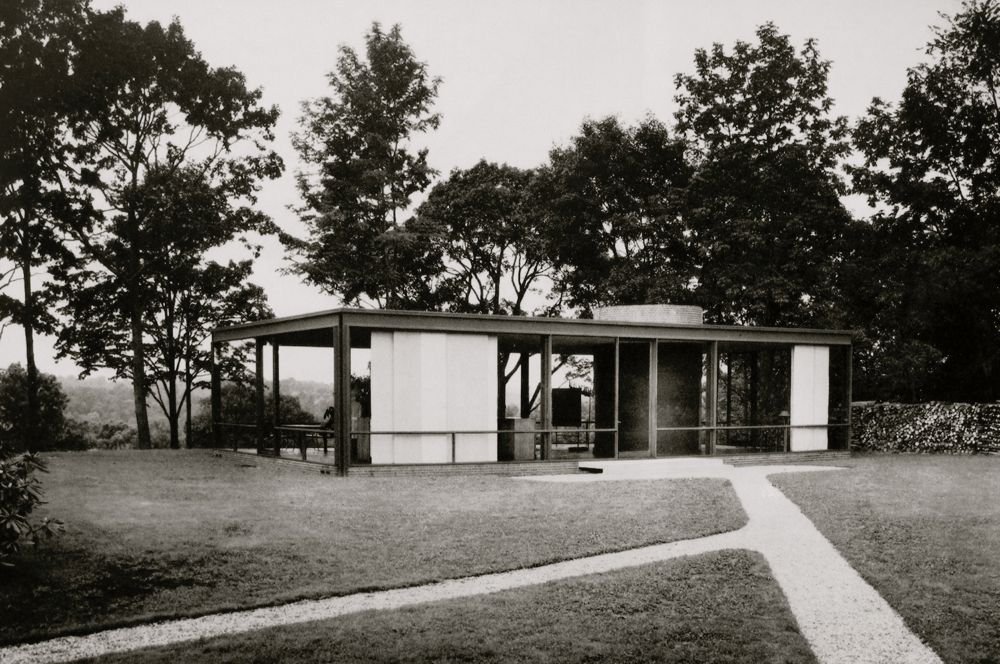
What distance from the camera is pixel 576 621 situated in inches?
256

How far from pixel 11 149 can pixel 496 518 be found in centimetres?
1531

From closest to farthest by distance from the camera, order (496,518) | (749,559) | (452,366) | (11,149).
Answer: (749,559) < (496,518) < (452,366) < (11,149)

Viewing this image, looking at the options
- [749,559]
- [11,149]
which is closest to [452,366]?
[749,559]

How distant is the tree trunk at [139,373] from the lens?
78.3 ft

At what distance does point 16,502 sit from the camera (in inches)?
279

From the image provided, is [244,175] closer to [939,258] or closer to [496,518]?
[496,518]

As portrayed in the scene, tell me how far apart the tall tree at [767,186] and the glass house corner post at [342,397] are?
15.4 metres

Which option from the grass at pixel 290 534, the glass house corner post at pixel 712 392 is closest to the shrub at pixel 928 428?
the glass house corner post at pixel 712 392

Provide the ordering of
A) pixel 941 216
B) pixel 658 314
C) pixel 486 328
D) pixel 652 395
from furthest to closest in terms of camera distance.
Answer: pixel 941 216 < pixel 658 314 < pixel 652 395 < pixel 486 328

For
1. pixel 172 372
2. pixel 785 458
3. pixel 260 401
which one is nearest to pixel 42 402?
pixel 172 372

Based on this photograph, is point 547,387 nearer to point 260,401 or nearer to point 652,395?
point 652,395

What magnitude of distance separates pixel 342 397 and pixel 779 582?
878 cm

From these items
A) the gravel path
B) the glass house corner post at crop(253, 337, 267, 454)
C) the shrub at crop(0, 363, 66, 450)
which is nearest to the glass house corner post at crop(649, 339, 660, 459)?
the gravel path

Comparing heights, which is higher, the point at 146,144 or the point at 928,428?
the point at 146,144
